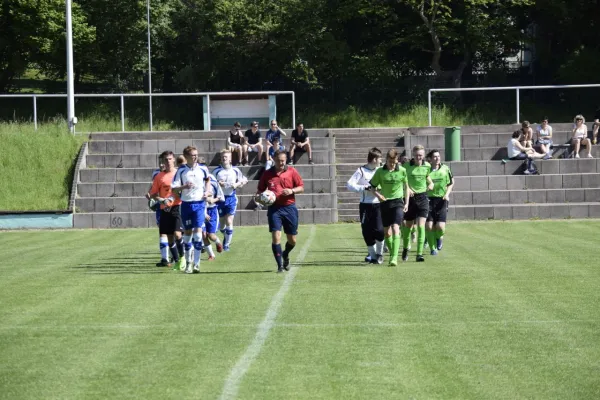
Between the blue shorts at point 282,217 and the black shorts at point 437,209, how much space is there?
3698 mm

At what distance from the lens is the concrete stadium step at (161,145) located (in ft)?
108

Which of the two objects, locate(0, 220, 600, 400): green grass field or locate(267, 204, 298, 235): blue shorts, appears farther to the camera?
locate(267, 204, 298, 235): blue shorts

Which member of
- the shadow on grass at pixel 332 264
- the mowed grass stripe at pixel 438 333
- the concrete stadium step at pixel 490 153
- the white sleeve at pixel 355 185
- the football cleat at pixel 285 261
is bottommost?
the mowed grass stripe at pixel 438 333

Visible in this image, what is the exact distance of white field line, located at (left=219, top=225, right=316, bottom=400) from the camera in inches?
300


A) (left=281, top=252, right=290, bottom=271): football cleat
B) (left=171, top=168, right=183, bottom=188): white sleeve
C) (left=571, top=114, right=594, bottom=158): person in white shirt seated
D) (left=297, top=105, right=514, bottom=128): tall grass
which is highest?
(left=297, top=105, right=514, bottom=128): tall grass

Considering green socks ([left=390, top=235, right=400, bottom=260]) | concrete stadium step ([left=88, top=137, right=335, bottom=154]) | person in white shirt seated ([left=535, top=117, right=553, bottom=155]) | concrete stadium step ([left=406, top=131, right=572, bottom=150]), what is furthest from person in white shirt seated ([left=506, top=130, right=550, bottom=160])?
green socks ([left=390, top=235, right=400, bottom=260])

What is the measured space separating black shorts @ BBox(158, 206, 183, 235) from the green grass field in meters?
0.72

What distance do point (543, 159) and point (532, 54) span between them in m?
22.1

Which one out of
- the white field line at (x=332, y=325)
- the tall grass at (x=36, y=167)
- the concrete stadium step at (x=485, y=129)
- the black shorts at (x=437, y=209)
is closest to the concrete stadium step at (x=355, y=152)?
the concrete stadium step at (x=485, y=129)

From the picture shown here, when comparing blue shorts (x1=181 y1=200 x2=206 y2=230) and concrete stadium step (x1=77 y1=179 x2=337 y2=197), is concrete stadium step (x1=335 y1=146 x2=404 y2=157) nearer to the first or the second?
concrete stadium step (x1=77 y1=179 x2=337 y2=197)

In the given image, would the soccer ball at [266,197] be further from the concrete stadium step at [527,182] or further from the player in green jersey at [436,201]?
the concrete stadium step at [527,182]

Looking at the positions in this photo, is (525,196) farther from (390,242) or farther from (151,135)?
(390,242)

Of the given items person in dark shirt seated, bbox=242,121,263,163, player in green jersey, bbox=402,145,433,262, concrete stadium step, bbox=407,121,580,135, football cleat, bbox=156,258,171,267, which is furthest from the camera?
concrete stadium step, bbox=407,121,580,135

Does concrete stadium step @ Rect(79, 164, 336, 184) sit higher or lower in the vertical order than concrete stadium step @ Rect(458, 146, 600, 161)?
lower
